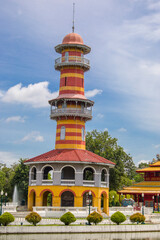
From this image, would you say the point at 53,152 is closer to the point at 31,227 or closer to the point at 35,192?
the point at 35,192

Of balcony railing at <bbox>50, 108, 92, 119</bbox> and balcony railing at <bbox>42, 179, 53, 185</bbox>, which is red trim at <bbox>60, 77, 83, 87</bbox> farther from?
balcony railing at <bbox>42, 179, 53, 185</bbox>

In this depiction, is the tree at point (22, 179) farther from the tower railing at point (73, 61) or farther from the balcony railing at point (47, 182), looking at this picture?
the tower railing at point (73, 61)

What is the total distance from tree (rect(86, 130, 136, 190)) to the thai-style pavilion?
8.59 feet

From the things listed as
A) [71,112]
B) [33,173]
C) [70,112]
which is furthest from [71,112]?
[33,173]

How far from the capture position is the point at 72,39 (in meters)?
58.1

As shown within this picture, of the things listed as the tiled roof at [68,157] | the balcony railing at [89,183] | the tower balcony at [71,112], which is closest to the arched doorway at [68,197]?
the balcony railing at [89,183]

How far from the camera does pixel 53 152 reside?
54094 millimetres

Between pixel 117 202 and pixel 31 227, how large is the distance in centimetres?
3875

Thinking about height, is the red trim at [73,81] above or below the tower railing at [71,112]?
above

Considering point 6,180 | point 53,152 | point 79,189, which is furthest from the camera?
point 6,180

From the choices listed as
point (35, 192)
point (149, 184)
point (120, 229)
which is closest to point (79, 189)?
point (35, 192)

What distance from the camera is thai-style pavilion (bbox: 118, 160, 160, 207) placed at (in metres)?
67.9

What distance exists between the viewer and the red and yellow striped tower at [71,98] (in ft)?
180

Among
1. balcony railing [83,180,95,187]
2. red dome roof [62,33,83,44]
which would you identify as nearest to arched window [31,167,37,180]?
balcony railing [83,180,95,187]
